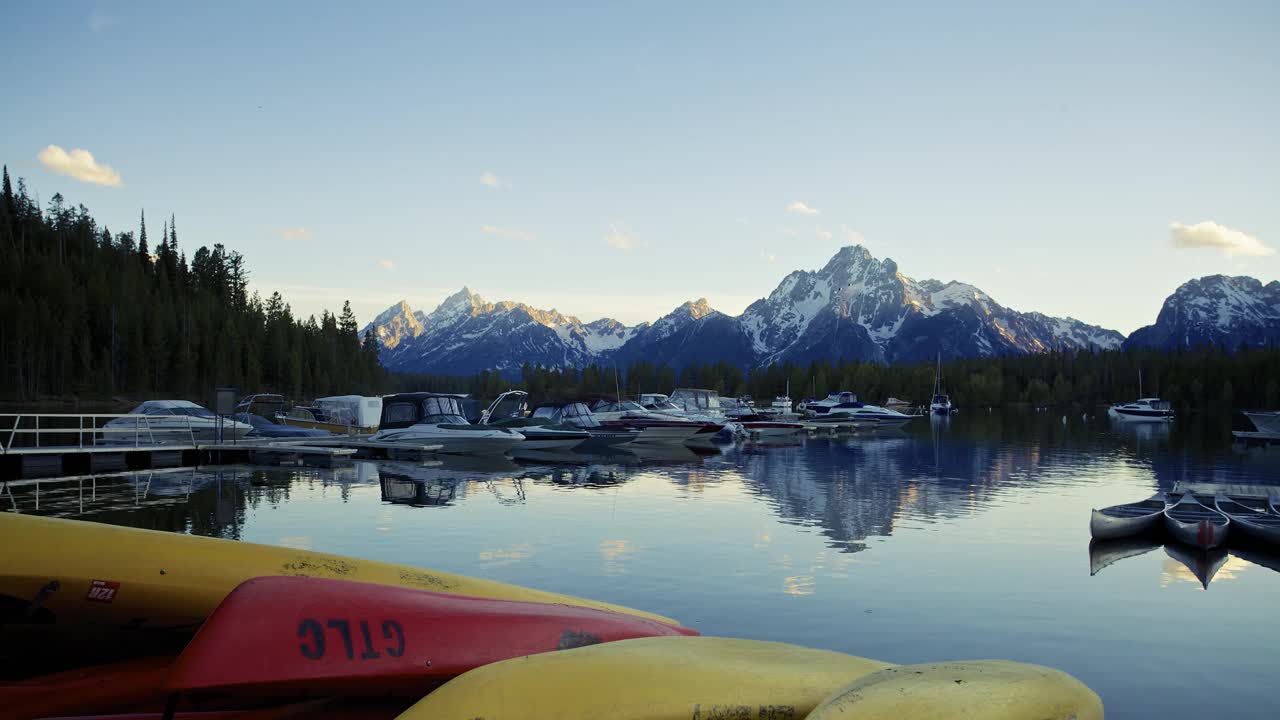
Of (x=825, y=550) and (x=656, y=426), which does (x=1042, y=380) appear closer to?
(x=656, y=426)

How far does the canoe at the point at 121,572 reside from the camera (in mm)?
6230

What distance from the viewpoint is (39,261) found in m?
108

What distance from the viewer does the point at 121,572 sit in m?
6.38

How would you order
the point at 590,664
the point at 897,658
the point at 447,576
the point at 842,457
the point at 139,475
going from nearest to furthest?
1. the point at 590,664
2. the point at 447,576
3. the point at 897,658
4. the point at 139,475
5. the point at 842,457

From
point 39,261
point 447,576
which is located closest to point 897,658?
point 447,576

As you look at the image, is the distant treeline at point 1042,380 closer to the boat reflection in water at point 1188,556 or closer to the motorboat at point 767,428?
the motorboat at point 767,428

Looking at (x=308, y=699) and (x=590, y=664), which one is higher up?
(x=590, y=664)

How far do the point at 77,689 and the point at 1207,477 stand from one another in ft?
115

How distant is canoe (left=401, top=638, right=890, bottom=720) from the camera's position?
14.5ft

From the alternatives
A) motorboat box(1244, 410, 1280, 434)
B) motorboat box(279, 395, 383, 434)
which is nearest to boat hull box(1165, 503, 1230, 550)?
motorboat box(279, 395, 383, 434)

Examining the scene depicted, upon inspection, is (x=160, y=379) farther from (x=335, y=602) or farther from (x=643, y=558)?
(x=335, y=602)

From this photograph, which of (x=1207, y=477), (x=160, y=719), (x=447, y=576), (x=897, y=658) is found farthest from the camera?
(x=1207, y=477)

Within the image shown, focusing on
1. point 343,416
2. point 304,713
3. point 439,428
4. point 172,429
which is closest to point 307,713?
point 304,713

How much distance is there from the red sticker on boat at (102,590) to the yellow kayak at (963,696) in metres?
5.08
